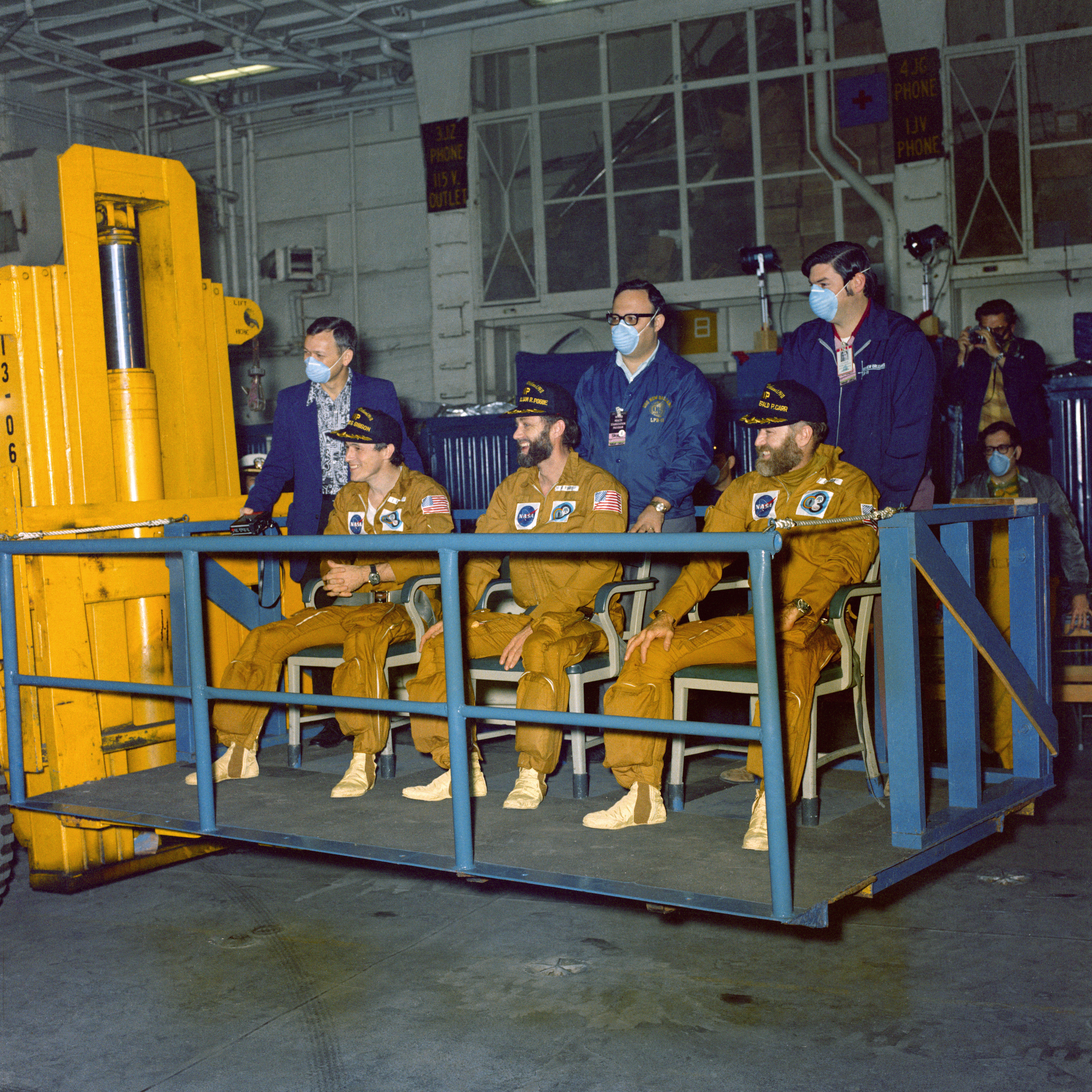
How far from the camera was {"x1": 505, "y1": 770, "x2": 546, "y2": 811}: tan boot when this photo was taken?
157 inches

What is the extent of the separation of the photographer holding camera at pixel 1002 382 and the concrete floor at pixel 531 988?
3011mm

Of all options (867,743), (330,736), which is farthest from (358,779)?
(867,743)

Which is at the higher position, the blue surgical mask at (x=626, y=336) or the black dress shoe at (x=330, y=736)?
the blue surgical mask at (x=626, y=336)

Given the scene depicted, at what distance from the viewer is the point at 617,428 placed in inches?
188

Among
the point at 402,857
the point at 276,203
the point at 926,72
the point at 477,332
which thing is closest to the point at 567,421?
the point at 402,857

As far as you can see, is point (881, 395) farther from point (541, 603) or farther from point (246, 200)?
point (246, 200)

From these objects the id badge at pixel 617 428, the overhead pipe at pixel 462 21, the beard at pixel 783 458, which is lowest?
the beard at pixel 783 458

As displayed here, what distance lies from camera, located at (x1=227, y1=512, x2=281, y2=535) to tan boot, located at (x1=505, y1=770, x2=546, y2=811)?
1.52m

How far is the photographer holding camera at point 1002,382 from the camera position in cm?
725

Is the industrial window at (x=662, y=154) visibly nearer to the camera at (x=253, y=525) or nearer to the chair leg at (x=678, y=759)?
the camera at (x=253, y=525)

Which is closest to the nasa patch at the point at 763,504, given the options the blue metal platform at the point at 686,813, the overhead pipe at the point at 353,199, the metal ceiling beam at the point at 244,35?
the blue metal platform at the point at 686,813

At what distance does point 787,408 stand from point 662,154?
31.6 ft

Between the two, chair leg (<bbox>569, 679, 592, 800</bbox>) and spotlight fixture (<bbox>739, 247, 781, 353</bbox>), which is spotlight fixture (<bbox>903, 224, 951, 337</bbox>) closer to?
spotlight fixture (<bbox>739, 247, 781, 353</bbox>)

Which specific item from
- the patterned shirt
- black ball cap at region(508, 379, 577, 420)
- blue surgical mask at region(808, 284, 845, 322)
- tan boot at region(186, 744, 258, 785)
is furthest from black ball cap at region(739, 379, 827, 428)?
tan boot at region(186, 744, 258, 785)
